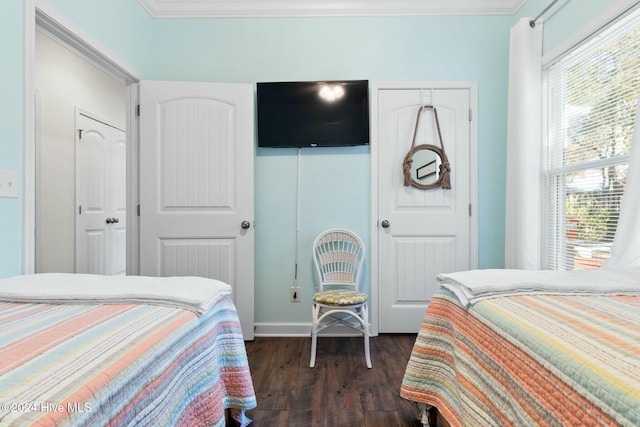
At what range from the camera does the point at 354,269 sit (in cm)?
268

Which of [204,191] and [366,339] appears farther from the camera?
[204,191]

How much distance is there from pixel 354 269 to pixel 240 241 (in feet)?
2.98

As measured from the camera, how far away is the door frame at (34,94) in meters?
1.62

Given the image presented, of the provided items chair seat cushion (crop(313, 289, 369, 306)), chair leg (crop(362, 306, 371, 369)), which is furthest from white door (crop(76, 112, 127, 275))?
chair leg (crop(362, 306, 371, 369))

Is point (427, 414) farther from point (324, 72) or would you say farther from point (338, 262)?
point (324, 72)

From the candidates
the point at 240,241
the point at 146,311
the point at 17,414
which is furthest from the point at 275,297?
the point at 17,414

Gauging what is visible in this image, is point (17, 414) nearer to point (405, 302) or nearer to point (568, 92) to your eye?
point (405, 302)

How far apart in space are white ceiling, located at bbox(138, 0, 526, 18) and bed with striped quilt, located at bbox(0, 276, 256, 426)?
2.44 meters

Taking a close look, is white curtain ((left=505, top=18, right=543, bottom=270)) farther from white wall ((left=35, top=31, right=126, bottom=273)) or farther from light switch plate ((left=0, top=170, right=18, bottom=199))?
white wall ((left=35, top=31, right=126, bottom=273))

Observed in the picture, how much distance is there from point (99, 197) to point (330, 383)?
2.98m

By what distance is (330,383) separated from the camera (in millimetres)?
1950

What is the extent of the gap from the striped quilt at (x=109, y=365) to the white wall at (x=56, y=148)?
229cm

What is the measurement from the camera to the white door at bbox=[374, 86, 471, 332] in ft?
9.00

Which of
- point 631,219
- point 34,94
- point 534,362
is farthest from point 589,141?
point 34,94
